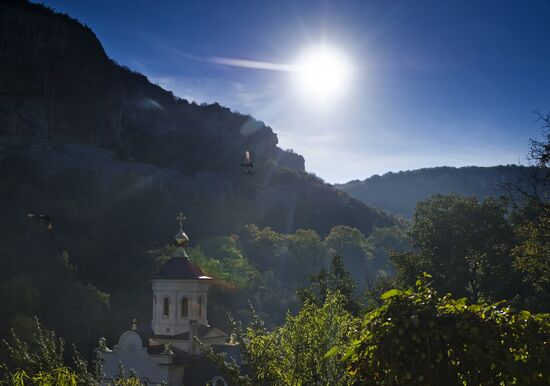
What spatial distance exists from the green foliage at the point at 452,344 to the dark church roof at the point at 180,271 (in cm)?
2226

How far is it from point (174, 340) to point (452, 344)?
2239cm

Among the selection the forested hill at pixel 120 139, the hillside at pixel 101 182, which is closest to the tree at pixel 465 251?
the hillside at pixel 101 182

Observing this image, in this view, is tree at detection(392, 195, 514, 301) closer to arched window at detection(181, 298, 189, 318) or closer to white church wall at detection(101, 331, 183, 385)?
Result: arched window at detection(181, 298, 189, 318)

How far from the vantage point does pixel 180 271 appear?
2847 centimetres

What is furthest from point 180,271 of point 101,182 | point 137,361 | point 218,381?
point 101,182

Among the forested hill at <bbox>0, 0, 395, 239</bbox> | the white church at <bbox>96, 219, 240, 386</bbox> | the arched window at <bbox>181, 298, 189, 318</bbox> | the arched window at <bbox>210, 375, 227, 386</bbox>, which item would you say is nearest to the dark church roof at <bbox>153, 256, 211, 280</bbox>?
the white church at <bbox>96, 219, 240, 386</bbox>

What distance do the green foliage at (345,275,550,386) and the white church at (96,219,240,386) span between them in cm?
1732

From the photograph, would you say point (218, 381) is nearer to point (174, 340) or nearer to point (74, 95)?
point (174, 340)

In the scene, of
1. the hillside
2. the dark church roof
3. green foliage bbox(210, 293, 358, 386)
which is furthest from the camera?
the hillside

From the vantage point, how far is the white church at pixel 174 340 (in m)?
24.5

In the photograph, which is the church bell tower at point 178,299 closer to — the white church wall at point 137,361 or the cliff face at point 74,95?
the white church wall at point 137,361

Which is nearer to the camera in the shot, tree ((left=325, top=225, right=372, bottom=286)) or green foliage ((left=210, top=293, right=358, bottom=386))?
green foliage ((left=210, top=293, right=358, bottom=386))

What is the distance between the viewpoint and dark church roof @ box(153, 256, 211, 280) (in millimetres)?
28141

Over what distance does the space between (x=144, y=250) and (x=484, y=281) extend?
44.4m
